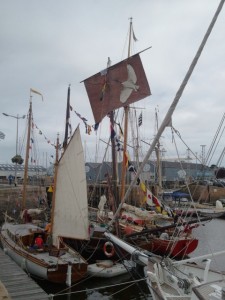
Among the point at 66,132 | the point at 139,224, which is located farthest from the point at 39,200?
the point at 66,132

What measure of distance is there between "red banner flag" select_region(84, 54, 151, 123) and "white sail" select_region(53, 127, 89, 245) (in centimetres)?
223

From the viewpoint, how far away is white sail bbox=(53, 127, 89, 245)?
60.5 feet

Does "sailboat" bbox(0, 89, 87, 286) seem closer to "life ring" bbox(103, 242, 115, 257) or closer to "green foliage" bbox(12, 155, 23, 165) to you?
"life ring" bbox(103, 242, 115, 257)

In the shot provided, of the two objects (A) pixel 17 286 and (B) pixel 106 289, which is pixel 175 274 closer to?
(A) pixel 17 286

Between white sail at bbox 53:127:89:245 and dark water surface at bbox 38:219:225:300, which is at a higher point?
white sail at bbox 53:127:89:245

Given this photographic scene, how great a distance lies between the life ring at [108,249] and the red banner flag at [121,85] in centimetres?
701

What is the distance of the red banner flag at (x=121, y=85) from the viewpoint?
1789cm

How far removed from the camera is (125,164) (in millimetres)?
21484

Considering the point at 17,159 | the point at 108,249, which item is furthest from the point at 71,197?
the point at 17,159

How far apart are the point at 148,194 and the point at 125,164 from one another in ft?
16.9

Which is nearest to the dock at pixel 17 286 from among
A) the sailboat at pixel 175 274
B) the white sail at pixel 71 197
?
the white sail at pixel 71 197

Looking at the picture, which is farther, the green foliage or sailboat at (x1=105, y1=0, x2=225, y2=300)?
the green foliage

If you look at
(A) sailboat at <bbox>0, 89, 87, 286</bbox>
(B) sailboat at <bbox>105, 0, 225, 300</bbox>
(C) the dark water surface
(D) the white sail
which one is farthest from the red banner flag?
(C) the dark water surface

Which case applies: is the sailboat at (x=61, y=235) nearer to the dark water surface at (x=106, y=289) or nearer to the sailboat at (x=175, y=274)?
the dark water surface at (x=106, y=289)
